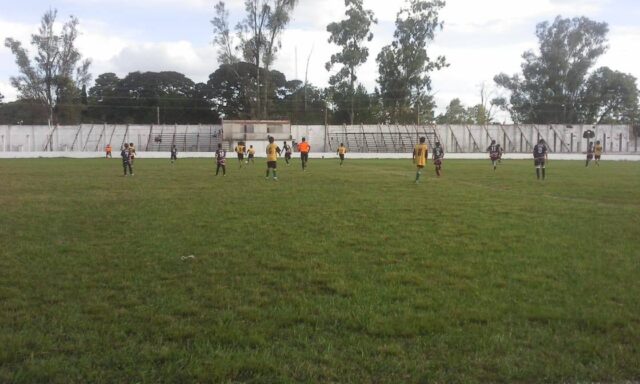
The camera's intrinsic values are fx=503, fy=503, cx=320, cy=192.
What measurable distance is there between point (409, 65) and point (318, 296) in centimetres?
6638

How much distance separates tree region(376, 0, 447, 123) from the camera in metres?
67.8

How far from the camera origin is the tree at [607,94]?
229 ft

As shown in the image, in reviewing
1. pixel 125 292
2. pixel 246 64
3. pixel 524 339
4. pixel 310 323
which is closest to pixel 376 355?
pixel 310 323

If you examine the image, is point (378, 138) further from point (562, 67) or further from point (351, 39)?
point (562, 67)

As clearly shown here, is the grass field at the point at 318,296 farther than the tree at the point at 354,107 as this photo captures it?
No

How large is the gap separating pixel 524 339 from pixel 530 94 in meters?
75.4

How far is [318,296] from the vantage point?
Result: 5.41m

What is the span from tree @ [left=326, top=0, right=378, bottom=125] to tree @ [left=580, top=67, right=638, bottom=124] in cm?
3150

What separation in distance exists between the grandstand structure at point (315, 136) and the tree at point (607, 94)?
30.5 ft

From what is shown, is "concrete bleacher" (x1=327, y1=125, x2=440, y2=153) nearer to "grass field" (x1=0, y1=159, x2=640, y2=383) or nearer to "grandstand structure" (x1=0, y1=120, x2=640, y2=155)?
"grandstand structure" (x1=0, y1=120, x2=640, y2=155)

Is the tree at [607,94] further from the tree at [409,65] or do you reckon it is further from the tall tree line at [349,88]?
the tree at [409,65]

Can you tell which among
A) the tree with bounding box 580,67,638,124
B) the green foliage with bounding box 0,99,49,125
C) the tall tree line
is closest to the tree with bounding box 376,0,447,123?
the tall tree line

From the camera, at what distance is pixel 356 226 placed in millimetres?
9617

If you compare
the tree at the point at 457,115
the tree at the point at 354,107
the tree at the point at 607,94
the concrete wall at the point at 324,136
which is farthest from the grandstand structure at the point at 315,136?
the tree at the point at 457,115
